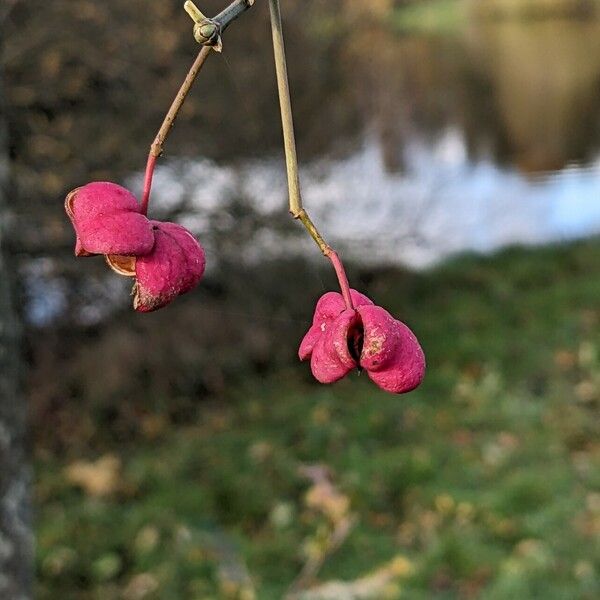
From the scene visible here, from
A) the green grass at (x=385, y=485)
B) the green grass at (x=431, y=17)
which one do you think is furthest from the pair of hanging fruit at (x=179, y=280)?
the green grass at (x=431, y=17)

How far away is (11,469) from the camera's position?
246 cm

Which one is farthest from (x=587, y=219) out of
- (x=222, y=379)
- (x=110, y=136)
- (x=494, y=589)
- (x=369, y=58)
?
(x=494, y=589)

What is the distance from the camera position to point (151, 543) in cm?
373

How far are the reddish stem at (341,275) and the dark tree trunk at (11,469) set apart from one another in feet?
5.52

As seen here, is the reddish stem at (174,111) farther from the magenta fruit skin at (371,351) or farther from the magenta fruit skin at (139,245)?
the magenta fruit skin at (371,351)

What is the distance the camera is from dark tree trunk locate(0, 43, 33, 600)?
7.88ft

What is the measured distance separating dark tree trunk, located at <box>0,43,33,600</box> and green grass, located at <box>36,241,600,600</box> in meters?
0.61

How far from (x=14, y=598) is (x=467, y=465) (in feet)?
7.61

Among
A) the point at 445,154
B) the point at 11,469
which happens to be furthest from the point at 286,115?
the point at 445,154

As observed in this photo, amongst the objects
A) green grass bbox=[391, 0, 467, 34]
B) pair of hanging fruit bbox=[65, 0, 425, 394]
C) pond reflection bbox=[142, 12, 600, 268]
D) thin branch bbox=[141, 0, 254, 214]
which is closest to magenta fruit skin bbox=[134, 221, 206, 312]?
pair of hanging fruit bbox=[65, 0, 425, 394]

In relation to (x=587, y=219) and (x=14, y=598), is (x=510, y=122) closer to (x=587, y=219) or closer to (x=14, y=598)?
(x=587, y=219)

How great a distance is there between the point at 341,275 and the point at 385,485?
3.41 meters

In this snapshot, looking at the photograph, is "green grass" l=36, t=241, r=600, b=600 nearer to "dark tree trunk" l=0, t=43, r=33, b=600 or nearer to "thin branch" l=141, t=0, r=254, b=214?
"dark tree trunk" l=0, t=43, r=33, b=600

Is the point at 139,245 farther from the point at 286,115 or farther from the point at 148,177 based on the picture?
the point at 286,115
